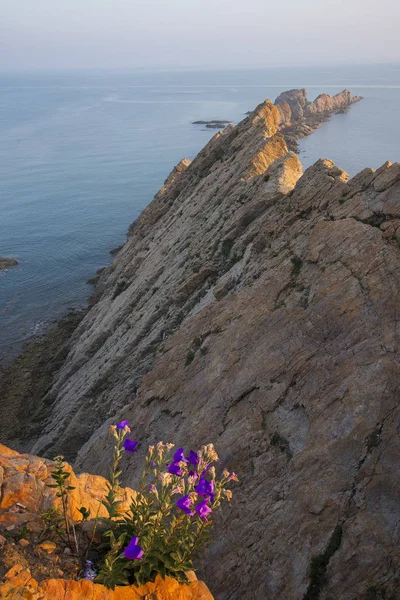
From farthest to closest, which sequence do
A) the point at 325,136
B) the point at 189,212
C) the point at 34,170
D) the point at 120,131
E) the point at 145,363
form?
1. the point at 120,131
2. the point at 325,136
3. the point at 34,170
4. the point at 189,212
5. the point at 145,363

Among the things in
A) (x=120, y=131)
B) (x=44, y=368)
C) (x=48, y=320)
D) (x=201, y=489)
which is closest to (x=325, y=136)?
(x=120, y=131)

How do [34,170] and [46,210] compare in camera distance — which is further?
[34,170]

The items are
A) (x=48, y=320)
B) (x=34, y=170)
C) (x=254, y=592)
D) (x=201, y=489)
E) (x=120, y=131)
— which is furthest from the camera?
(x=120, y=131)

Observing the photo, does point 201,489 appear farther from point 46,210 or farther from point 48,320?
point 46,210

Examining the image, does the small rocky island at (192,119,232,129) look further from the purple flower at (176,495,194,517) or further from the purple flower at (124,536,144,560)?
the purple flower at (124,536,144,560)

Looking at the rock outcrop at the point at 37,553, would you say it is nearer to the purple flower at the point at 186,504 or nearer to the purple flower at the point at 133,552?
the purple flower at the point at 133,552

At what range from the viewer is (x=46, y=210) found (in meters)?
85.9

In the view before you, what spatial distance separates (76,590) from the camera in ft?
22.0

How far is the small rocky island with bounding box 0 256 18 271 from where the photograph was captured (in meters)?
65.9

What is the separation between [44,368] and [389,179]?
34.1 m

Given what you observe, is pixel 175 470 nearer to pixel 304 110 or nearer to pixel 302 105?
pixel 304 110

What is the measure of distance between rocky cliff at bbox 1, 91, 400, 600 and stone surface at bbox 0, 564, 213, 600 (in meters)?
5.26

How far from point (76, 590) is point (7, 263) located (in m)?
65.7

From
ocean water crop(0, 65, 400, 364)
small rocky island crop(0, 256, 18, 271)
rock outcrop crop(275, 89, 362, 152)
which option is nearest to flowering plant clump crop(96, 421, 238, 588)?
ocean water crop(0, 65, 400, 364)
